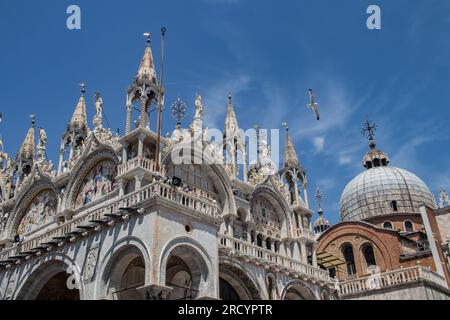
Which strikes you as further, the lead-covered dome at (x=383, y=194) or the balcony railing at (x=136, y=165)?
the lead-covered dome at (x=383, y=194)

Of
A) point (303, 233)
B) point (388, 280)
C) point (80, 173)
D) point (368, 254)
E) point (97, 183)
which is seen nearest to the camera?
point (97, 183)

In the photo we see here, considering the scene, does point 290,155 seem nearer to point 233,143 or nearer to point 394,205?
point 233,143

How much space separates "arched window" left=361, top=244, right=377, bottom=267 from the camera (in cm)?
4447

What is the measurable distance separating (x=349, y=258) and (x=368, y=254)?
6.17 ft

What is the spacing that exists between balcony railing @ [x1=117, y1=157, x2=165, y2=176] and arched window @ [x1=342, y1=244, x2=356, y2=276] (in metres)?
25.5

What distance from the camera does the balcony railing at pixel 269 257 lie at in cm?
2628

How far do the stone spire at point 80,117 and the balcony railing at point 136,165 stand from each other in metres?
10.7

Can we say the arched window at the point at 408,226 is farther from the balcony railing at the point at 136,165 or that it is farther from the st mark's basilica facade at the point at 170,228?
the balcony railing at the point at 136,165

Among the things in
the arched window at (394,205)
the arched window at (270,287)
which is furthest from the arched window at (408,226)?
the arched window at (270,287)

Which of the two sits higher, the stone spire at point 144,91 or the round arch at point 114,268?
the stone spire at point 144,91

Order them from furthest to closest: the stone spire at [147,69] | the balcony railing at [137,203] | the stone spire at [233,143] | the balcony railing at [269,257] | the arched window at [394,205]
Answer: the arched window at [394,205] < the stone spire at [233,143] < the stone spire at [147,69] < the balcony railing at [269,257] < the balcony railing at [137,203]

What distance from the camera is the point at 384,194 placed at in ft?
184

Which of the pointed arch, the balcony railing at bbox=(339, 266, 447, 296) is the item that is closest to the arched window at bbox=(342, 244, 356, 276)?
the balcony railing at bbox=(339, 266, 447, 296)

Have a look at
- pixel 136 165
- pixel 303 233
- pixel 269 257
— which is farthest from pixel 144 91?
pixel 303 233
